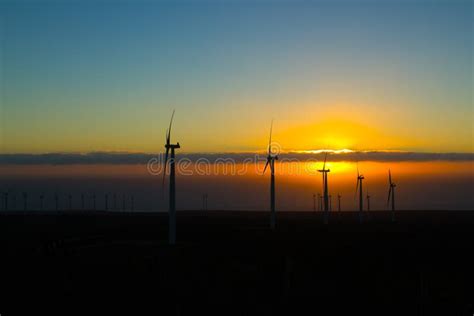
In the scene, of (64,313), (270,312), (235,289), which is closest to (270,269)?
(235,289)

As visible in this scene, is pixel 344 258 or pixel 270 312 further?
pixel 344 258

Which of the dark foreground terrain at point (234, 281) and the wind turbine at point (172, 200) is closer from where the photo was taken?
the dark foreground terrain at point (234, 281)

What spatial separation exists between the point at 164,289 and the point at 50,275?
8.25 meters

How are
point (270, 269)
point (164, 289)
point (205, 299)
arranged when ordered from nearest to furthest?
point (205, 299) → point (164, 289) → point (270, 269)

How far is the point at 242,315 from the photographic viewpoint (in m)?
27.3

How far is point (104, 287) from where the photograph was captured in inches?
1293

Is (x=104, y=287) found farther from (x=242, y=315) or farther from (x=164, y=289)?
(x=242, y=315)

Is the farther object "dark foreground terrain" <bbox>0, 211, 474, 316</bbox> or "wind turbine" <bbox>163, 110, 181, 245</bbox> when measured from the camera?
"wind turbine" <bbox>163, 110, 181, 245</bbox>

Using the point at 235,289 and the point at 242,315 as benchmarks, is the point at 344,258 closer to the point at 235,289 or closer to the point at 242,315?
the point at 235,289

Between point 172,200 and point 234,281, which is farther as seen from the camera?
point 172,200

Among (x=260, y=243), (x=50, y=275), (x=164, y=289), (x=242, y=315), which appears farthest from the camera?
(x=260, y=243)

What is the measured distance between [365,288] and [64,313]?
49.6 ft

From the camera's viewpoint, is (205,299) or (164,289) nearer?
(205,299)

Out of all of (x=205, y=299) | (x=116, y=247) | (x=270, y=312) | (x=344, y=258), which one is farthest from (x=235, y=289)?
(x=116, y=247)
